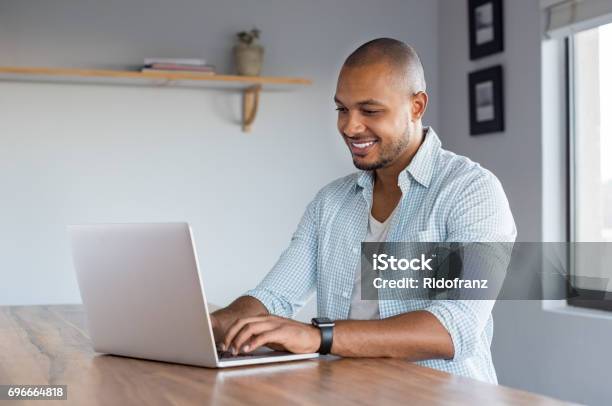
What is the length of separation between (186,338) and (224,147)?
8.28ft

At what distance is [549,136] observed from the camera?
348cm

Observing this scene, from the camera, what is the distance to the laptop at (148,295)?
1.39 metres

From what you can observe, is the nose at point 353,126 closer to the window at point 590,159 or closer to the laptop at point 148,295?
the laptop at point 148,295

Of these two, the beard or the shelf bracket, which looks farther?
the shelf bracket

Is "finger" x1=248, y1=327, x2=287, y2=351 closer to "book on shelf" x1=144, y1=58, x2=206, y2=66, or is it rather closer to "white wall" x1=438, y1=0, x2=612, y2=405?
"white wall" x1=438, y1=0, x2=612, y2=405

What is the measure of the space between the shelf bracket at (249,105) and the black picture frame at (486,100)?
96 centimetres

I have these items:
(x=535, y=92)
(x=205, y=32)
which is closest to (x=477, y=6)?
(x=535, y=92)

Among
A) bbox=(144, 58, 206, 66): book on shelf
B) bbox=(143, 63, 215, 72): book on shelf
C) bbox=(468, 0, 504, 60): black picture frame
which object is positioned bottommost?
bbox=(143, 63, 215, 72): book on shelf

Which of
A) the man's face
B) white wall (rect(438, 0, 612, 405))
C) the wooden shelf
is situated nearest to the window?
white wall (rect(438, 0, 612, 405))

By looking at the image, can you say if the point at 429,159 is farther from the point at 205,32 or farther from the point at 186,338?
the point at 205,32

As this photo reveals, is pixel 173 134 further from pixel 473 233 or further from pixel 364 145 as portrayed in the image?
pixel 473 233

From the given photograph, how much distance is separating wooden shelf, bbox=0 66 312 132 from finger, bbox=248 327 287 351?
2.19 m

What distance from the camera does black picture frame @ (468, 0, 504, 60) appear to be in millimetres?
3723

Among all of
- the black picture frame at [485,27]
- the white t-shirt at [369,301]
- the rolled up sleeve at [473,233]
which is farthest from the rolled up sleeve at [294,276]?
the black picture frame at [485,27]
